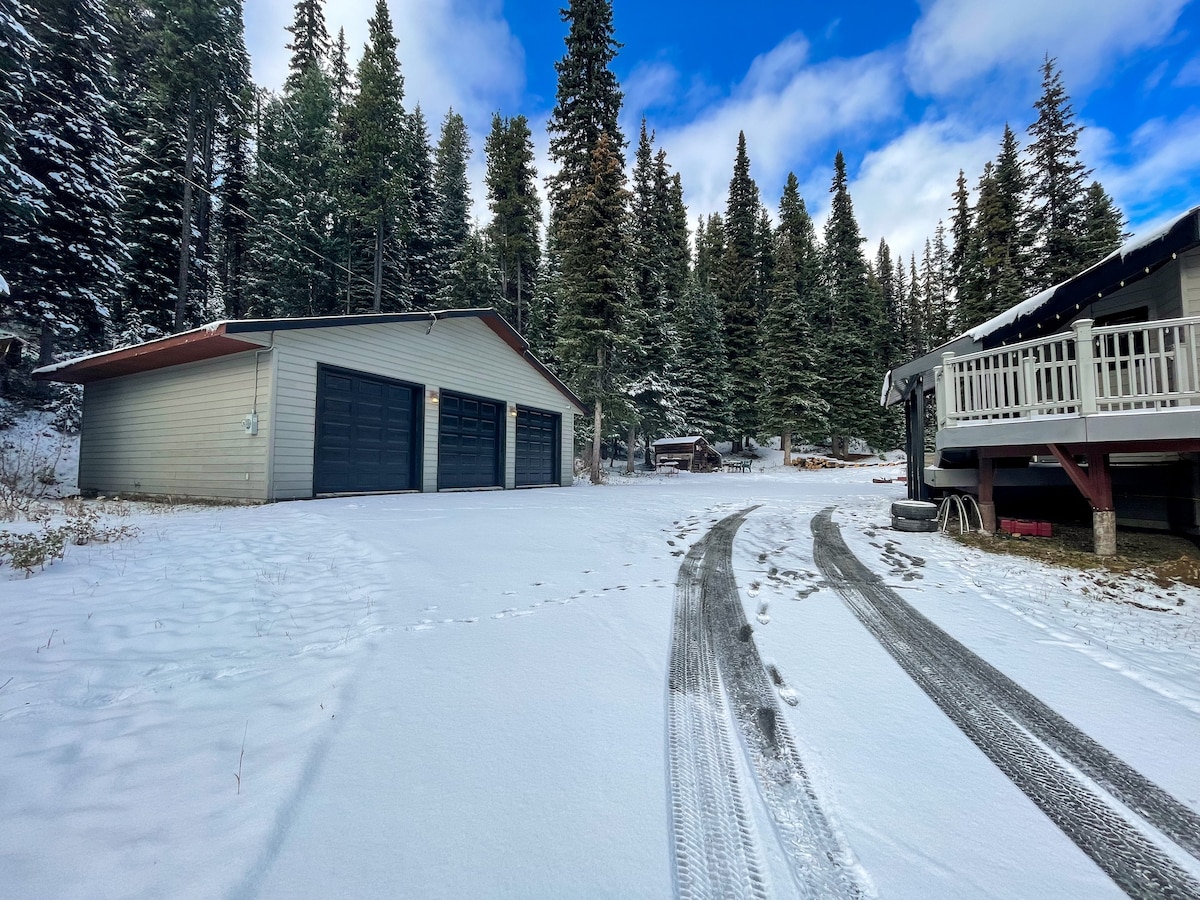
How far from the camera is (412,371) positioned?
33.6 ft

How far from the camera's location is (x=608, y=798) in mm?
1443

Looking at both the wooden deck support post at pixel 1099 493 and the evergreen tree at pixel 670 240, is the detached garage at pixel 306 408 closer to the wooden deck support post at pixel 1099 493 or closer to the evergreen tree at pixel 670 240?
the wooden deck support post at pixel 1099 493

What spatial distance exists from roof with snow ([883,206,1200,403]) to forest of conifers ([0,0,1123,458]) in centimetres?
999

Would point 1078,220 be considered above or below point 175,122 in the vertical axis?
below

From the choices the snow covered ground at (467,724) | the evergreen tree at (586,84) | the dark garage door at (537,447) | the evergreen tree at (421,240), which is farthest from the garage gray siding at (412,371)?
the evergreen tree at (421,240)

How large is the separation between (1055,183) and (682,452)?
1845 centimetres

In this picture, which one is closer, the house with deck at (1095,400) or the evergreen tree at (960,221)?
the house with deck at (1095,400)

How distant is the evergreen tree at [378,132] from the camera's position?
57.9 feet

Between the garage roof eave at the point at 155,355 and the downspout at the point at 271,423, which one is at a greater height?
the garage roof eave at the point at 155,355

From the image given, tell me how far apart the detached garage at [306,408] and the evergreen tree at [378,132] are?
10.0m

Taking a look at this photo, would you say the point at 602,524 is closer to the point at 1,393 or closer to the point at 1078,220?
the point at 1,393

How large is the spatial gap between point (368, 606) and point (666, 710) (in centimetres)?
209

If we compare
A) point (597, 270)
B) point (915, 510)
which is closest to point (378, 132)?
point (597, 270)

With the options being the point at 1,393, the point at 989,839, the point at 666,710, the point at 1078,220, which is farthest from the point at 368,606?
the point at 1078,220
